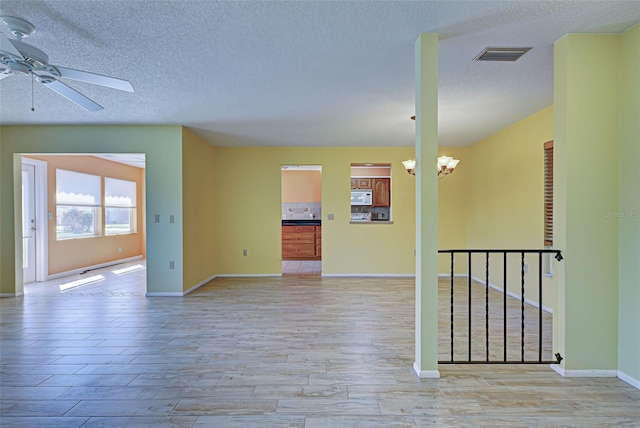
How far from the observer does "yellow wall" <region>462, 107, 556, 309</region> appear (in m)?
4.01

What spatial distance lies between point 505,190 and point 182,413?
4.79 m

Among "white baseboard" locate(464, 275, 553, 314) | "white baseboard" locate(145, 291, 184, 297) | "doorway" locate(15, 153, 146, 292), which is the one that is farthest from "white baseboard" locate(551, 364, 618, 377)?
"doorway" locate(15, 153, 146, 292)

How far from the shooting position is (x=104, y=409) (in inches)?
77.8

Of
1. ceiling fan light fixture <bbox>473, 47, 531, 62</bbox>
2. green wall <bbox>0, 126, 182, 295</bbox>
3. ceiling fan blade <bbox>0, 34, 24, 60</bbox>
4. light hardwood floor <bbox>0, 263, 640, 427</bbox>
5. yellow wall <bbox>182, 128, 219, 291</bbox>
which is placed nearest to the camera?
ceiling fan blade <bbox>0, 34, 24, 60</bbox>

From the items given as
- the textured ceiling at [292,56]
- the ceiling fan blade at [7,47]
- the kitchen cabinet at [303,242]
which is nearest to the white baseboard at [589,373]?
the textured ceiling at [292,56]

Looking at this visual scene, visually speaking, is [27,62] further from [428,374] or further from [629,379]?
[629,379]

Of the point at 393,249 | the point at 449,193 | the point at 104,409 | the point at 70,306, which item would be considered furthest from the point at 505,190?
the point at 70,306

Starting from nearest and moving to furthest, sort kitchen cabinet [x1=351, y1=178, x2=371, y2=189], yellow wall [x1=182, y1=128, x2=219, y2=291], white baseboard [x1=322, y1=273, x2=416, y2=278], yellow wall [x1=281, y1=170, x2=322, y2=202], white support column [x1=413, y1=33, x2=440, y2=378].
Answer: white support column [x1=413, y1=33, x2=440, y2=378] < yellow wall [x1=182, y1=128, x2=219, y2=291] < white baseboard [x1=322, y1=273, x2=416, y2=278] < kitchen cabinet [x1=351, y1=178, x2=371, y2=189] < yellow wall [x1=281, y1=170, x2=322, y2=202]

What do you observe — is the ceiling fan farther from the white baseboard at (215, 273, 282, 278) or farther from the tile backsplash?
the tile backsplash

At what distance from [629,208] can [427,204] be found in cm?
137

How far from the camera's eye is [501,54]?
2545mm

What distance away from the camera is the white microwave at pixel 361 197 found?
8539 millimetres

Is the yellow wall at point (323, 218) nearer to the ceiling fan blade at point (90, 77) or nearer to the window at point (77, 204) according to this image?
the window at point (77, 204)

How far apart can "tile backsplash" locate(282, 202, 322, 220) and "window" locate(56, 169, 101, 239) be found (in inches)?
176
